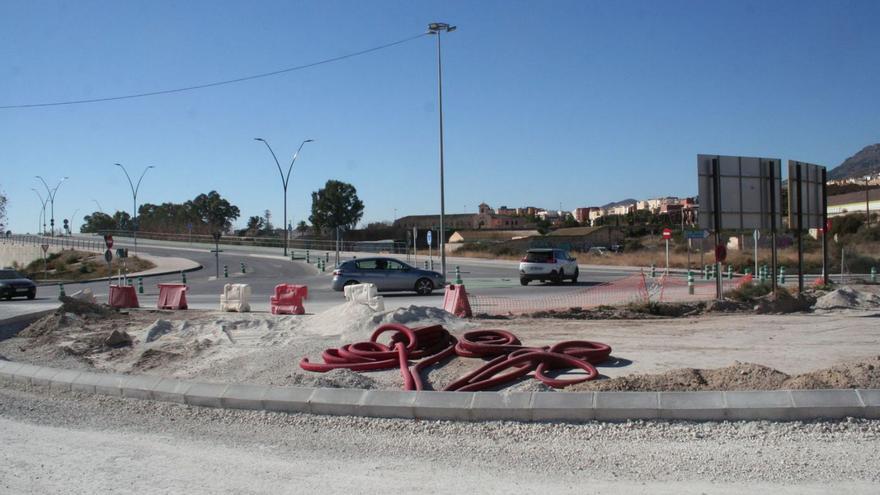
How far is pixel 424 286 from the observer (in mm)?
28031

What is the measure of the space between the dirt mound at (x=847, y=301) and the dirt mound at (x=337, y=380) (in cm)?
1251

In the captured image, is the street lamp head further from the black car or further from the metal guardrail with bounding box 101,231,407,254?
the metal guardrail with bounding box 101,231,407,254

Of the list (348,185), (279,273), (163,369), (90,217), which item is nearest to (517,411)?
(163,369)

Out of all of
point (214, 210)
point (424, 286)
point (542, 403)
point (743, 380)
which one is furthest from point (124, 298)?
point (214, 210)

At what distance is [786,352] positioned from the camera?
34.0 ft

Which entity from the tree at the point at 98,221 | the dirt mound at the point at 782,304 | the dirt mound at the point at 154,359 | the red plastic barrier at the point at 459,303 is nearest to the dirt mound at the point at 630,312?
the red plastic barrier at the point at 459,303

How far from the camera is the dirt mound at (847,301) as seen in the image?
17.0 meters

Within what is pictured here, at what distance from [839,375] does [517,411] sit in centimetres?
330

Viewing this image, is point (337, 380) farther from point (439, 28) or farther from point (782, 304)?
point (439, 28)

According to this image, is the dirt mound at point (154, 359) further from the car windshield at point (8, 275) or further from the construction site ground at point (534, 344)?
the car windshield at point (8, 275)

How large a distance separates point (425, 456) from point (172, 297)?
17.7 metres

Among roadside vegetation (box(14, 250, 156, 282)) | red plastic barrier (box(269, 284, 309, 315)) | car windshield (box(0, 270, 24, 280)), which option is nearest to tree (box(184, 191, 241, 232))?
roadside vegetation (box(14, 250, 156, 282))

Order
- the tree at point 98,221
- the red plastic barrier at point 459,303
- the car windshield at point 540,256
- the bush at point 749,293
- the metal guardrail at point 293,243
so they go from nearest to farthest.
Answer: the red plastic barrier at point 459,303 → the bush at point 749,293 → the car windshield at point 540,256 → the metal guardrail at point 293,243 → the tree at point 98,221

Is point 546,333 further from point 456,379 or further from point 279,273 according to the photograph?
point 279,273
